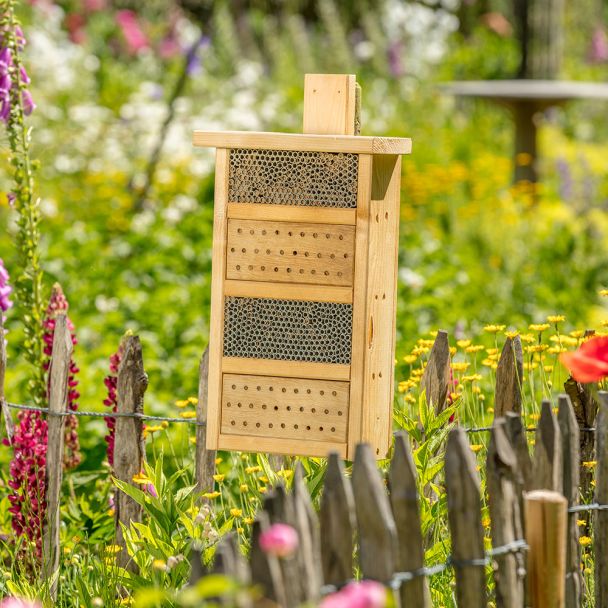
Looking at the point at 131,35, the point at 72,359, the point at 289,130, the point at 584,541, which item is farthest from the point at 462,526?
the point at 131,35

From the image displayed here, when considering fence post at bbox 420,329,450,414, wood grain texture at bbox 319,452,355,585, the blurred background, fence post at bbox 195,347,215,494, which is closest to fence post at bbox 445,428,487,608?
wood grain texture at bbox 319,452,355,585

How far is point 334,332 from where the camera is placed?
2424 mm

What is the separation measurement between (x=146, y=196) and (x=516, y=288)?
8.40 feet

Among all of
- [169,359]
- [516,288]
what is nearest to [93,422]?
[169,359]

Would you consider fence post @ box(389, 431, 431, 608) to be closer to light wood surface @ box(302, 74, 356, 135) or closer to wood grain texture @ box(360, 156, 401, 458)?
wood grain texture @ box(360, 156, 401, 458)

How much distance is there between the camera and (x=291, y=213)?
94.1 inches

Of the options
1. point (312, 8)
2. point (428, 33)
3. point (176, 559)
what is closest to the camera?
point (176, 559)

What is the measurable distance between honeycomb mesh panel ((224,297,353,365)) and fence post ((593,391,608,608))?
0.55 m

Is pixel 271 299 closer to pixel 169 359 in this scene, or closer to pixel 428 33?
pixel 169 359

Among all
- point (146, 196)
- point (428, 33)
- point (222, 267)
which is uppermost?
point (428, 33)

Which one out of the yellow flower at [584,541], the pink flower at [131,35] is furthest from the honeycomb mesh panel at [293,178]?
the pink flower at [131,35]

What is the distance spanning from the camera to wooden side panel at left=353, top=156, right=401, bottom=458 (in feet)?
7.90

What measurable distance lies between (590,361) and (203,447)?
1.18m

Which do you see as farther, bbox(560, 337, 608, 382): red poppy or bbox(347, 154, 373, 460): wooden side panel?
bbox(347, 154, 373, 460): wooden side panel
